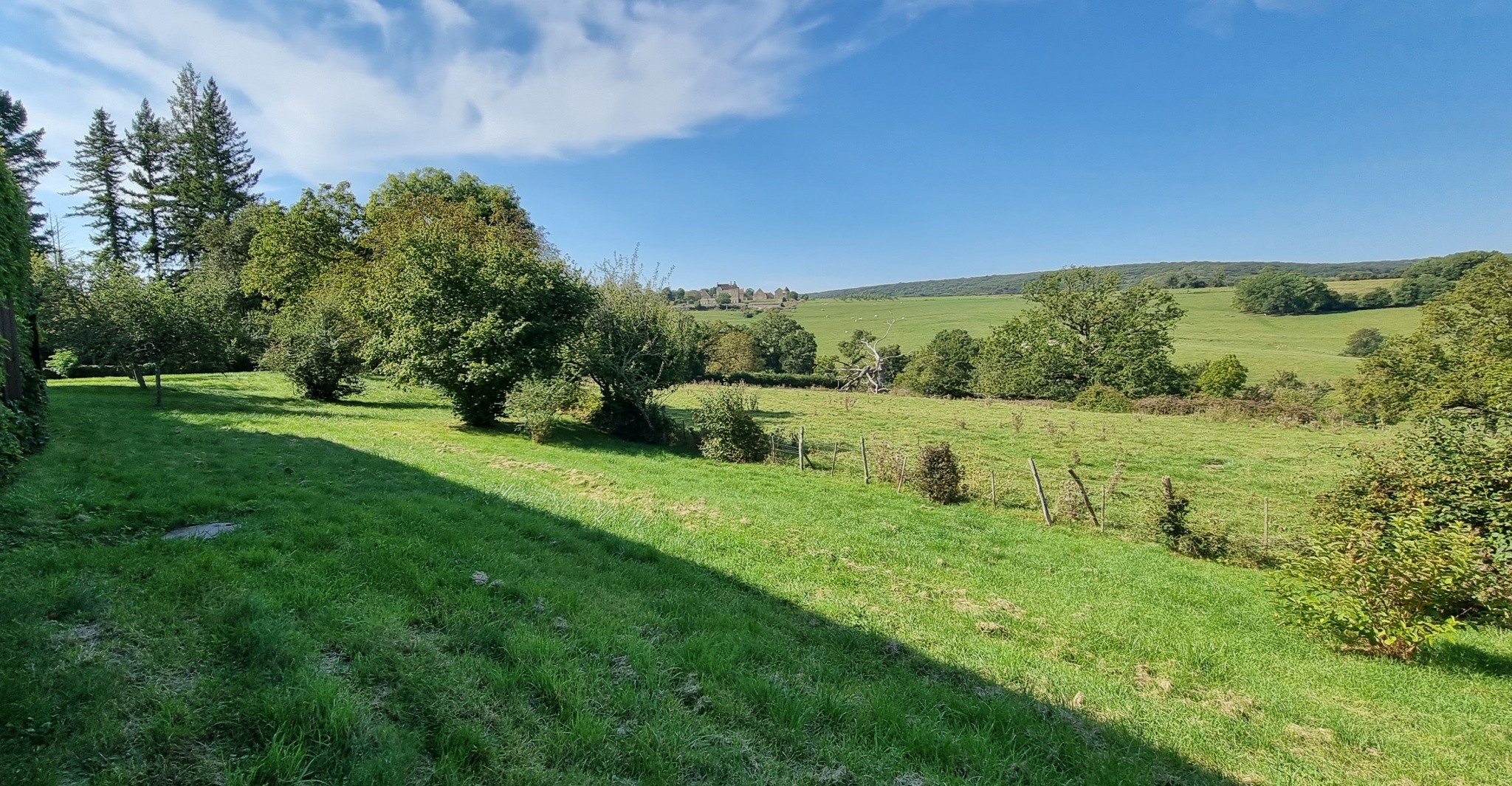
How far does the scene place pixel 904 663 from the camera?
18.3 feet

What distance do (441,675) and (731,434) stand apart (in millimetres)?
14692

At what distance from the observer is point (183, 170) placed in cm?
4222

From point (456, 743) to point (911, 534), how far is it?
29.6ft

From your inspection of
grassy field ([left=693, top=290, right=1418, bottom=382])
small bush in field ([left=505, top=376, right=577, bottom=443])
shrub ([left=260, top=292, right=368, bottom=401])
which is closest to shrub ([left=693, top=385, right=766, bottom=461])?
small bush in field ([left=505, top=376, right=577, bottom=443])

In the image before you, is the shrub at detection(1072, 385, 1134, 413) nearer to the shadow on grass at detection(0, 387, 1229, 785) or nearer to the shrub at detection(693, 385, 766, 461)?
the shrub at detection(693, 385, 766, 461)

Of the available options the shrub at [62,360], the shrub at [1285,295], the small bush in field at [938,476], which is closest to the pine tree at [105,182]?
the shrub at [62,360]

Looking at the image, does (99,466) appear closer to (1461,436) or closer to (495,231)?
(495,231)

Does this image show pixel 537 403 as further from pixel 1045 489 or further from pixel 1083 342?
pixel 1083 342

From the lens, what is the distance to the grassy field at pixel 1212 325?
181 ft

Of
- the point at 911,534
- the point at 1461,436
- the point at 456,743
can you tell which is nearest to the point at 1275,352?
the point at 1461,436

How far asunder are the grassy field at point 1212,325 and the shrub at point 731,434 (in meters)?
48.2

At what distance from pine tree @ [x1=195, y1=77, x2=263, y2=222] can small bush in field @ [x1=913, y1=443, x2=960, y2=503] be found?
52503 mm

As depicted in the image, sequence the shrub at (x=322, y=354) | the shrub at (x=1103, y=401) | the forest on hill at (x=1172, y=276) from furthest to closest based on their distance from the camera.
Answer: the forest on hill at (x=1172, y=276) → the shrub at (x=1103, y=401) → the shrub at (x=322, y=354)

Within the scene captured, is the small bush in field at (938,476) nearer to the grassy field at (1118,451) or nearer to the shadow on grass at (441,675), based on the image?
the grassy field at (1118,451)
